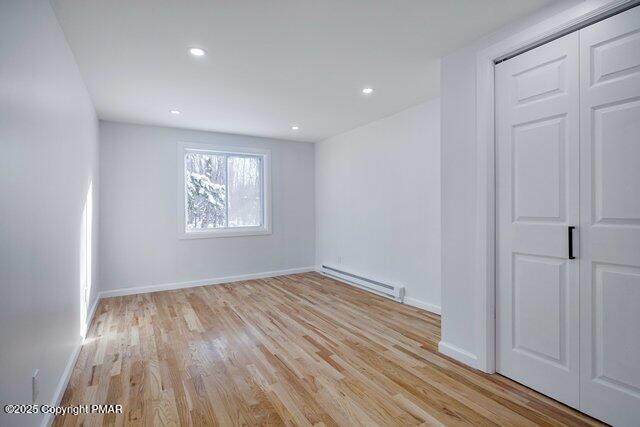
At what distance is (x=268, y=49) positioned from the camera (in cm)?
245

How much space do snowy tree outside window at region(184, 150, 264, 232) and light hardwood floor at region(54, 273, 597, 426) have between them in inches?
70.6

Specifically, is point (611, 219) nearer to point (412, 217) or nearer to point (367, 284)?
point (412, 217)

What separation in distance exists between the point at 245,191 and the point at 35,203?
393cm

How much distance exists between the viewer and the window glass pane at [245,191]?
5387 mm

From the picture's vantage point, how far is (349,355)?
2.57 metres

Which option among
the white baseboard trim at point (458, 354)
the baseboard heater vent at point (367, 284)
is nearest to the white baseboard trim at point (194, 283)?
the baseboard heater vent at point (367, 284)

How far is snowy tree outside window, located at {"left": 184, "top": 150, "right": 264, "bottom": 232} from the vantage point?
5043 millimetres

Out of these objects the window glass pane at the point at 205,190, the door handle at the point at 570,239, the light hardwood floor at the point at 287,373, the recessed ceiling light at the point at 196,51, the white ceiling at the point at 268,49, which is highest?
the white ceiling at the point at 268,49

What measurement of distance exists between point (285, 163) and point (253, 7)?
3.83 meters

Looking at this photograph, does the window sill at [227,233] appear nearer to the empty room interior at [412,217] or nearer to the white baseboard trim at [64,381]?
the empty room interior at [412,217]

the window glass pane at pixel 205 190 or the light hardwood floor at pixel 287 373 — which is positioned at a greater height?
the window glass pane at pixel 205 190

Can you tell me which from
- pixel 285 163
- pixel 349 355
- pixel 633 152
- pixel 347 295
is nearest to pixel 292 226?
pixel 285 163

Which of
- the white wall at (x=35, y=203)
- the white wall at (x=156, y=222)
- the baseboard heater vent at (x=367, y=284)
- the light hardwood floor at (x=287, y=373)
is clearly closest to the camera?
the white wall at (x=35, y=203)

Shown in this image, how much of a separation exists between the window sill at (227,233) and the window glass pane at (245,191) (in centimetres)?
14
